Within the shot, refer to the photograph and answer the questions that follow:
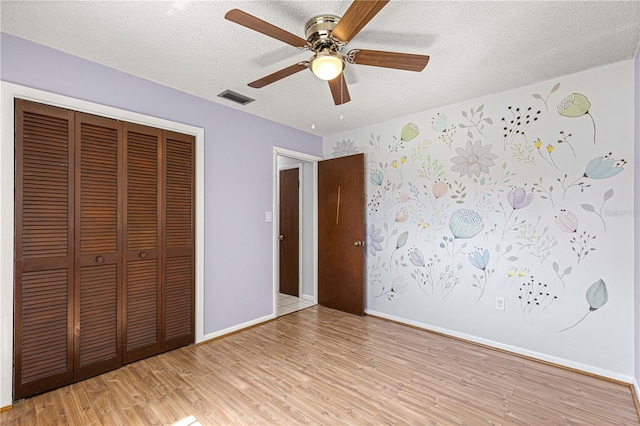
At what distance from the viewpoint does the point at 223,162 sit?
126 inches

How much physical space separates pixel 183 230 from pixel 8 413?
5.36ft

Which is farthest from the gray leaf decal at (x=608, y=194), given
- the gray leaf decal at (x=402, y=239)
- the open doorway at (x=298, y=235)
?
the open doorway at (x=298, y=235)

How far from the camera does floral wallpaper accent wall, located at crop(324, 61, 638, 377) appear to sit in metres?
2.34

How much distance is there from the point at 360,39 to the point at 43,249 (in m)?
2.69

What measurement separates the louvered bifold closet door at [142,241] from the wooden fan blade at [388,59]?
6.38 ft

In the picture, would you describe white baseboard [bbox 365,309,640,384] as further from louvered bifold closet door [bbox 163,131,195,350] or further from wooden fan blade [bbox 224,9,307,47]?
wooden fan blade [bbox 224,9,307,47]

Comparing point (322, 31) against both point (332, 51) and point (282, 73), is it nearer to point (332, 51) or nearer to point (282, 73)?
point (332, 51)

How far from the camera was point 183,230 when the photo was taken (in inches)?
113

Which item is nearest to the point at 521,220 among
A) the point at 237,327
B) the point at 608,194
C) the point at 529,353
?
the point at 608,194

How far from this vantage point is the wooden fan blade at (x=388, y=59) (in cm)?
172

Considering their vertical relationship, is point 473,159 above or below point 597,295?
above

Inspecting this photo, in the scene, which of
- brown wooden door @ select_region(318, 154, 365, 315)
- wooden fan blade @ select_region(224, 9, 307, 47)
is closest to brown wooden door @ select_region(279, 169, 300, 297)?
brown wooden door @ select_region(318, 154, 365, 315)

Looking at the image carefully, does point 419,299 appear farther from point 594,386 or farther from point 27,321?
point 27,321

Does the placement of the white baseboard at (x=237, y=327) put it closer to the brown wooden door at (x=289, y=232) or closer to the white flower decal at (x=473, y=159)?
the brown wooden door at (x=289, y=232)
